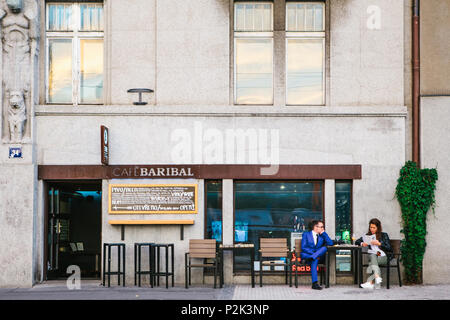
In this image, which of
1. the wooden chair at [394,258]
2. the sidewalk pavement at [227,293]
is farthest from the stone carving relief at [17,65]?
the wooden chair at [394,258]

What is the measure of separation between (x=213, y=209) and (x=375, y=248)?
370cm

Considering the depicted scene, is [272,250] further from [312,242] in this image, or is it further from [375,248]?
[375,248]

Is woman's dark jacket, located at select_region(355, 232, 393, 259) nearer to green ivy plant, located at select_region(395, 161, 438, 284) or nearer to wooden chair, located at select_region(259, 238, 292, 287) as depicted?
green ivy plant, located at select_region(395, 161, 438, 284)

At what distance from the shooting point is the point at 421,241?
559 inches

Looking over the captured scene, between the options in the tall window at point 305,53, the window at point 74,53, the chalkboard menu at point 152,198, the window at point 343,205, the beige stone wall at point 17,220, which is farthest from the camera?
the window at point 74,53

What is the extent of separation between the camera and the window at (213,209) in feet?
48.1

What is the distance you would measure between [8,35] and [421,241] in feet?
34.0

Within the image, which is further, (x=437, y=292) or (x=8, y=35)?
(x=8, y=35)

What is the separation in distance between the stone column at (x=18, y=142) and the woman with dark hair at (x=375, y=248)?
735 centimetres

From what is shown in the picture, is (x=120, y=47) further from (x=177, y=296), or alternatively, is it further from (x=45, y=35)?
(x=177, y=296)

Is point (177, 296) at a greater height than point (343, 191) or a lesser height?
lesser

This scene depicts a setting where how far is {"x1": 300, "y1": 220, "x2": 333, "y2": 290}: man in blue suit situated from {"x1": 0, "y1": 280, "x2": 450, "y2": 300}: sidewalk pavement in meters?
0.47

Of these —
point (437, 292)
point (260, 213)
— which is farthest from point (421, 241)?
point (260, 213)

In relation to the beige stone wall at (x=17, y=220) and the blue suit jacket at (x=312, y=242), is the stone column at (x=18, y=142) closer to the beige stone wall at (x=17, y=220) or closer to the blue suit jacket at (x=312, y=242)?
the beige stone wall at (x=17, y=220)
